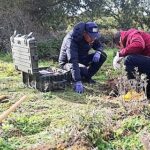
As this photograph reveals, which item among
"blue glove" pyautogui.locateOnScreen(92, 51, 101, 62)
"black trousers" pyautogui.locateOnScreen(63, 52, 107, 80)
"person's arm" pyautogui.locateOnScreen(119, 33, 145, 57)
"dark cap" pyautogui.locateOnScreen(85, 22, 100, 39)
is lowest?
"black trousers" pyautogui.locateOnScreen(63, 52, 107, 80)

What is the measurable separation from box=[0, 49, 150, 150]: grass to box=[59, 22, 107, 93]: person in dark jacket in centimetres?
49

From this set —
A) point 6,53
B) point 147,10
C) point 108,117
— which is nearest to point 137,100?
point 108,117

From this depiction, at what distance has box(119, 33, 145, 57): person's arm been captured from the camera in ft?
23.9

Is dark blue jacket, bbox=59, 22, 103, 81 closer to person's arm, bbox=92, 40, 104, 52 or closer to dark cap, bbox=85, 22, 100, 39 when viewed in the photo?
dark cap, bbox=85, 22, 100, 39

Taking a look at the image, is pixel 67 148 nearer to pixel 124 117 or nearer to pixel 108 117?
Result: pixel 108 117

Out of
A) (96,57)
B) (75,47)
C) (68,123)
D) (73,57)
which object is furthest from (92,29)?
(68,123)

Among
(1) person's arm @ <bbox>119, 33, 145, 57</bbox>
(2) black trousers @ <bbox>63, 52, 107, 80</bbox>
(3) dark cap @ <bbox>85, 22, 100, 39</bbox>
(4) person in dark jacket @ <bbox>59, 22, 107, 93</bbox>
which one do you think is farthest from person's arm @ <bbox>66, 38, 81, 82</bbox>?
(1) person's arm @ <bbox>119, 33, 145, 57</bbox>

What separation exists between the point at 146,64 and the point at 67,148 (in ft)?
10.4

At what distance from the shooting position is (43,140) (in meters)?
4.96

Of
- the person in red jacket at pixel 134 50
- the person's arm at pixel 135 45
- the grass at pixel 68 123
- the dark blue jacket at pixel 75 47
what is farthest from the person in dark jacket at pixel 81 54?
the person's arm at pixel 135 45

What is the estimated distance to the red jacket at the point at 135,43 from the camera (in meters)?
7.29

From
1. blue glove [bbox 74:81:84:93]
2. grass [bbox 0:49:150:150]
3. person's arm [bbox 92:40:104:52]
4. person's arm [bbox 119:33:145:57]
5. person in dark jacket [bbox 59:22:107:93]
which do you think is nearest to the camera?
grass [bbox 0:49:150:150]

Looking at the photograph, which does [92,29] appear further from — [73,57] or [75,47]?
[73,57]

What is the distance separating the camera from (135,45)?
23.9 feet
